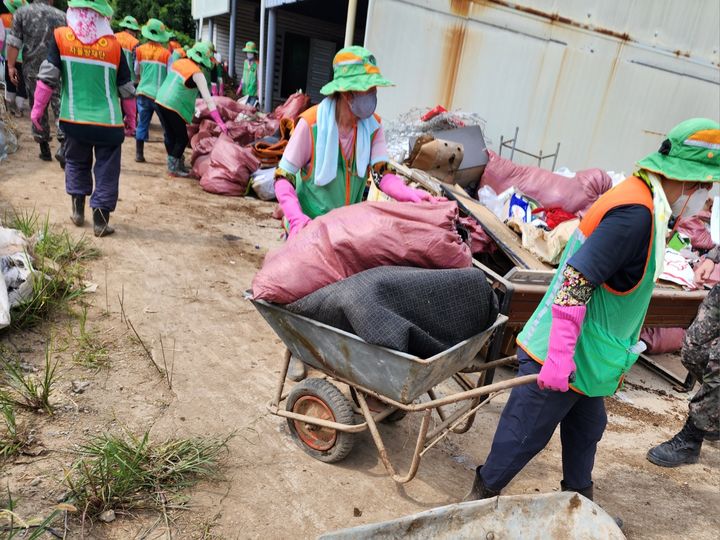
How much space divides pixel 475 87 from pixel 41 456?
22.6ft

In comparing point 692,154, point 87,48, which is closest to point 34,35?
point 87,48

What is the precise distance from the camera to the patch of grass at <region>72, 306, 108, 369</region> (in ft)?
9.34

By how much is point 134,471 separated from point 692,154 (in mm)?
2427

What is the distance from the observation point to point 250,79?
44.5 ft

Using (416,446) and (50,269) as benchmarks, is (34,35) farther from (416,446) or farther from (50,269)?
(416,446)

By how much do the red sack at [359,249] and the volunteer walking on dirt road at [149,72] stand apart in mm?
6410

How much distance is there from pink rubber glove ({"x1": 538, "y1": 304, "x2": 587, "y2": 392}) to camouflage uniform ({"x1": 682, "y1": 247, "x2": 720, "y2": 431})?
1608 mm

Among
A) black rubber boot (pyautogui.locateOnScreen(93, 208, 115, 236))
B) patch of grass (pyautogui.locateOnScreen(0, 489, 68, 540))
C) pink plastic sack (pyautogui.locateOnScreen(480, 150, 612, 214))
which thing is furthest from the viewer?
pink plastic sack (pyautogui.locateOnScreen(480, 150, 612, 214))

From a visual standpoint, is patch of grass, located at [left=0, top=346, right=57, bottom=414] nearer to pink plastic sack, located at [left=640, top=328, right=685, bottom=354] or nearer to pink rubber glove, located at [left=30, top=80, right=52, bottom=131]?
pink rubber glove, located at [left=30, top=80, right=52, bottom=131]

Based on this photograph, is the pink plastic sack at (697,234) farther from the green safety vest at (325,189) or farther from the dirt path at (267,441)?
the green safety vest at (325,189)

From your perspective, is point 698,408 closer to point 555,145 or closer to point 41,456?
point 41,456

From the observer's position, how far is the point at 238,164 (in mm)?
6793

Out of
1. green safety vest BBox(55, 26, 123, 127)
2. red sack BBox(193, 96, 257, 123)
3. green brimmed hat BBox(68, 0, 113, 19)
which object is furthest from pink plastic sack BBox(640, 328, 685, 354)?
red sack BBox(193, 96, 257, 123)

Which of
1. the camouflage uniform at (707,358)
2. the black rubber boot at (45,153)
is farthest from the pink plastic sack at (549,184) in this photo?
the black rubber boot at (45,153)
